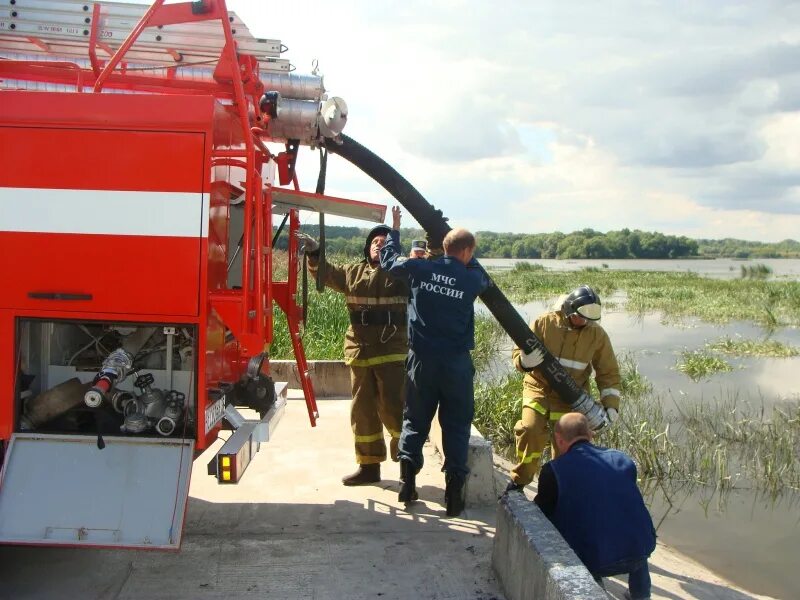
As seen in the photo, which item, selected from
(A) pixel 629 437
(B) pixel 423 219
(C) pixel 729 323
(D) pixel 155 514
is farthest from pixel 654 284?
(D) pixel 155 514

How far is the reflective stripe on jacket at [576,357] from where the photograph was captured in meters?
4.57

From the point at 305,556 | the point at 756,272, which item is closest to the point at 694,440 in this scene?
the point at 305,556

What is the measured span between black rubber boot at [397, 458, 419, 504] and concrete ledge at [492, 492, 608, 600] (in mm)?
969

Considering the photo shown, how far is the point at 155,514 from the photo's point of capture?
3.18 m

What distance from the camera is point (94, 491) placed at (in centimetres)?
325

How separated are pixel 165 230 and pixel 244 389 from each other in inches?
50.5

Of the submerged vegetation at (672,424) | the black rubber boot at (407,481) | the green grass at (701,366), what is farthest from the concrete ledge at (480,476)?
the green grass at (701,366)

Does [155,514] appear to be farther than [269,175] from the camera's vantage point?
No

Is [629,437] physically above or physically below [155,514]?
below

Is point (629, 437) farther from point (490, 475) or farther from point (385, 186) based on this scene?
point (385, 186)

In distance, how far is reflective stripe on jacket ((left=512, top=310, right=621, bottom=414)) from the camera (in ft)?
15.0

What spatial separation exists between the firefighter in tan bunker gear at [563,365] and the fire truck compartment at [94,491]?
2193mm

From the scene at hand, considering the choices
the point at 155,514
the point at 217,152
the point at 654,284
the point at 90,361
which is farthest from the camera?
the point at 654,284

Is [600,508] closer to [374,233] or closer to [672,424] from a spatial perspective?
[374,233]
